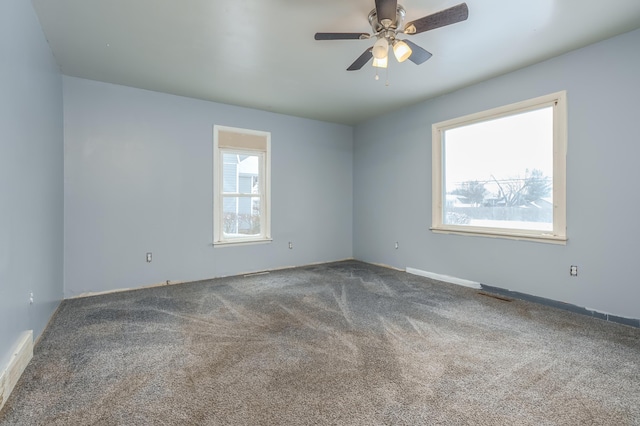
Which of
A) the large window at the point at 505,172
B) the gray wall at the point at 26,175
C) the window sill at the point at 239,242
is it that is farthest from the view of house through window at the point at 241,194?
the large window at the point at 505,172

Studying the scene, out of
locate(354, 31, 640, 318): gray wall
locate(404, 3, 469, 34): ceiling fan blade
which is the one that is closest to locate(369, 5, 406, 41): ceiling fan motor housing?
locate(404, 3, 469, 34): ceiling fan blade

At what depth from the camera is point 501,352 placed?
2.31 metres

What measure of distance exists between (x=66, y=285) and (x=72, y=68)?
2.48 meters

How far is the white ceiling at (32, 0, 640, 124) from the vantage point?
2.43 m

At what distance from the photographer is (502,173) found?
12.6 ft

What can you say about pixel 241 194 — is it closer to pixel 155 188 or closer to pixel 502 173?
pixel 155 188

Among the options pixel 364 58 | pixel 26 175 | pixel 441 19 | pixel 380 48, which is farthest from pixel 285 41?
Result: pixel 26 175

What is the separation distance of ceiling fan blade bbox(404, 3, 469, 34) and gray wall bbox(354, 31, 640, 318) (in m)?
1.89

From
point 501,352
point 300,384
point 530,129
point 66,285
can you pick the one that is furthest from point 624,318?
point 66,285

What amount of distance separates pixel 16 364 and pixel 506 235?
14.9 feet

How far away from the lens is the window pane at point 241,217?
190 inches

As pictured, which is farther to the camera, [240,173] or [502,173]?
[240,173]

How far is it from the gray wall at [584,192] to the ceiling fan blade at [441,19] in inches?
74.5

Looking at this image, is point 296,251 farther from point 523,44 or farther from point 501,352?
point 523,44
